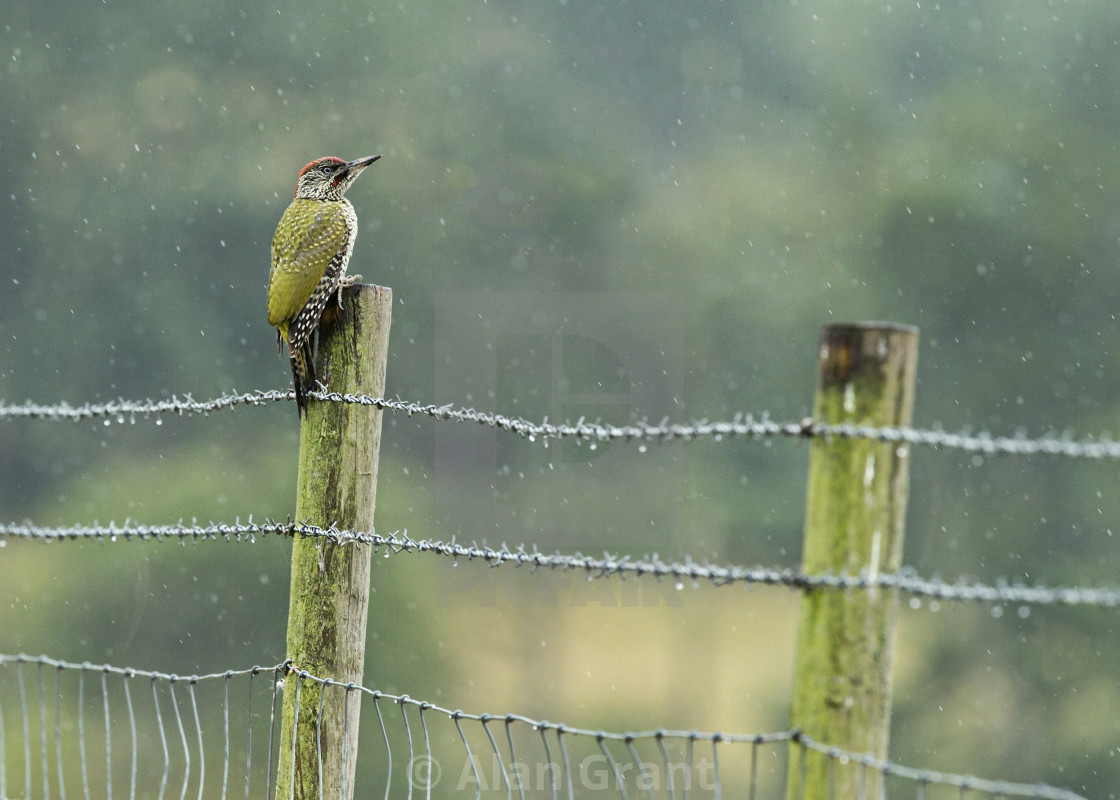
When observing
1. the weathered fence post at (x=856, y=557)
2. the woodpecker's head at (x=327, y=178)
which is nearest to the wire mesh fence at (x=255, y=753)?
the woodpecker's head at (x=327, y=178)

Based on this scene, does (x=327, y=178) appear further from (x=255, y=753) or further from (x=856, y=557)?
(x=255, y=753)

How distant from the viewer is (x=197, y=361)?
24594mm

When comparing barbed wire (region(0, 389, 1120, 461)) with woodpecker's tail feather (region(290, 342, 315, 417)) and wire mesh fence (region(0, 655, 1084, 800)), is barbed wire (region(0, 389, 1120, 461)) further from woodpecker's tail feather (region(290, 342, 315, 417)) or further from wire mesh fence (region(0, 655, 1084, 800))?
wire mesh fence (region(0, 655, 1084, 800))

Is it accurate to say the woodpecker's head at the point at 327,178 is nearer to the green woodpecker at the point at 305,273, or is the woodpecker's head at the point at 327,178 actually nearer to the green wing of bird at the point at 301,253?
the green woodpecker at the point at 305,273

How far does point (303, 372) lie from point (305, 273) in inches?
29.3

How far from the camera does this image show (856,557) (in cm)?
185

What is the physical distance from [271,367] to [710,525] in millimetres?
9184

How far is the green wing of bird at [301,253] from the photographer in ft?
11.8

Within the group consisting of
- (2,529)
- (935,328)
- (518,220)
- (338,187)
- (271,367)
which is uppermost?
(518,220)

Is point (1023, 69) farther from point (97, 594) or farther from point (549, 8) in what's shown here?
point (97, 594)

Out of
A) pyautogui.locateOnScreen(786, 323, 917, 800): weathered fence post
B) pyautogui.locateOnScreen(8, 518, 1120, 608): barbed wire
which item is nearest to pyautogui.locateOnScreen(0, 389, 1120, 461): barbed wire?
pyautogui.locateOnScreen(786, 323, 917, 800): weathered fence post

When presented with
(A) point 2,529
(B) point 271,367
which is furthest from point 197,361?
(A) point 2,529

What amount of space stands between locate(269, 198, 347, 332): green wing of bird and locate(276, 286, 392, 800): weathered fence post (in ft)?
2.90

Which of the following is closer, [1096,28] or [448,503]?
[448,503]
